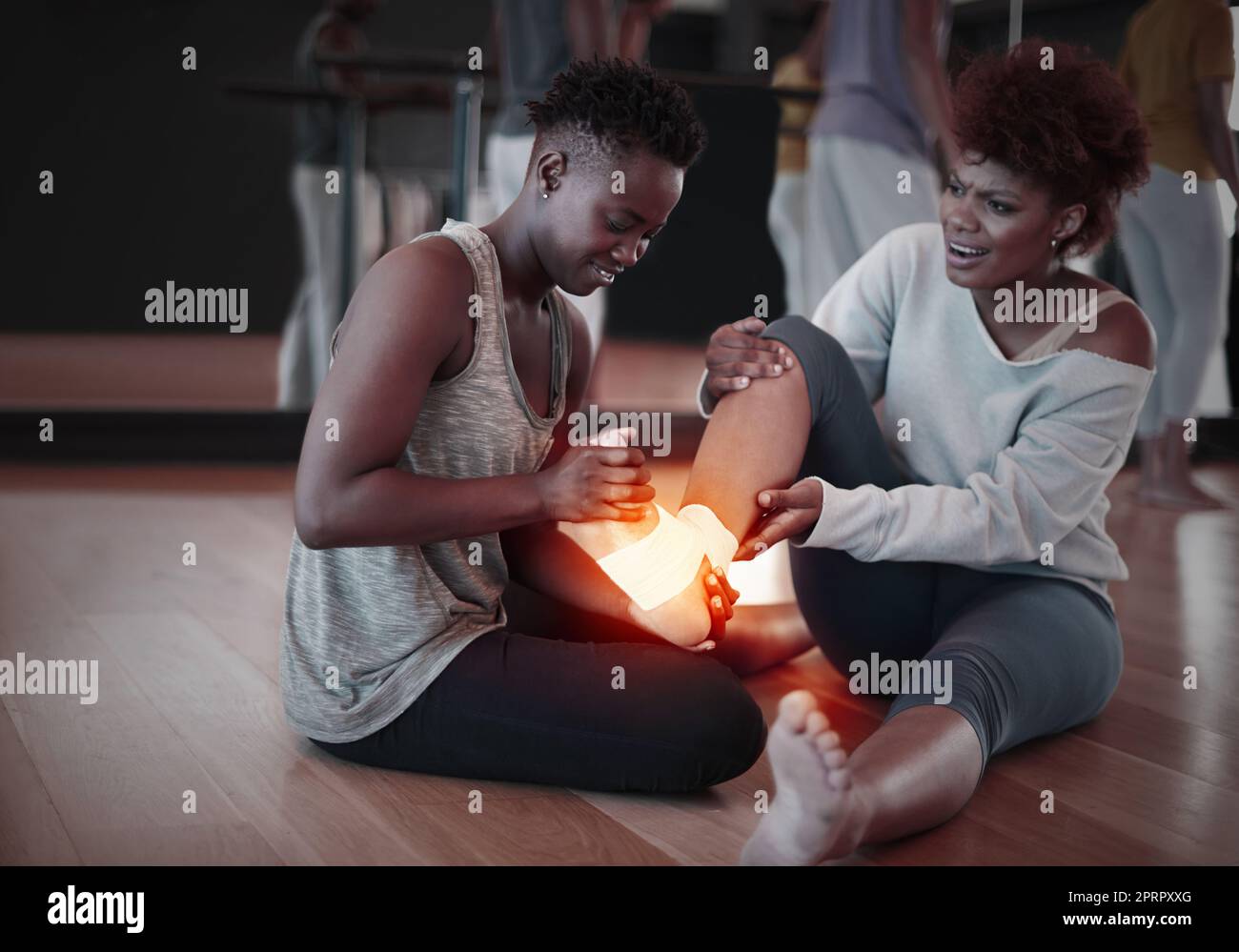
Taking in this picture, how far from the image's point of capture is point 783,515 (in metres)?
1.22

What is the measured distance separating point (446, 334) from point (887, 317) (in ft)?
1.93

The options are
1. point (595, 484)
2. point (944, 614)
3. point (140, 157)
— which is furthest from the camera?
point (140, 157)

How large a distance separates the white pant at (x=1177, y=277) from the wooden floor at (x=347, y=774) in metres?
1.05

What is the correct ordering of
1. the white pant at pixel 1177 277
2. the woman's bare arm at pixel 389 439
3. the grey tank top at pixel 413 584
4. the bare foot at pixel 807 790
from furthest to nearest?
the white pant at pixel 1177 277 < the grey tank top at pixel 413 584 < the woman's bare arm at pixel 389 439 < the bare foot at pixel 807 790

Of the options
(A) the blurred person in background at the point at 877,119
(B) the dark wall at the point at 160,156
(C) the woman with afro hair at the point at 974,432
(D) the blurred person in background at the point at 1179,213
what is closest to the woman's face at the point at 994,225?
(C) the woman with afro hair at the point at 974,432

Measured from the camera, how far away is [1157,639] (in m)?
1.82

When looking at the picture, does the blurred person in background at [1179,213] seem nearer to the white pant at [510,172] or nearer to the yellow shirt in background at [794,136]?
the yellow shirt in background at [794,136]

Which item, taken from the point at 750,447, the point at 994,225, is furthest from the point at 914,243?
the point at 750,447

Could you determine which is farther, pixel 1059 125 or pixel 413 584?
pixel 1059 125

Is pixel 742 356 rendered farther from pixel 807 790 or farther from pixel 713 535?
pixel 807 790

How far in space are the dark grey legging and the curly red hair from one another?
0.27 meters

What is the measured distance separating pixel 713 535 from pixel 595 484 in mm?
155

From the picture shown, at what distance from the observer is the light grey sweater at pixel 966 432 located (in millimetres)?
1276

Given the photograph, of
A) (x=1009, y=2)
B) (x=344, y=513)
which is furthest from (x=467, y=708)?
(x=1009, y=2)
